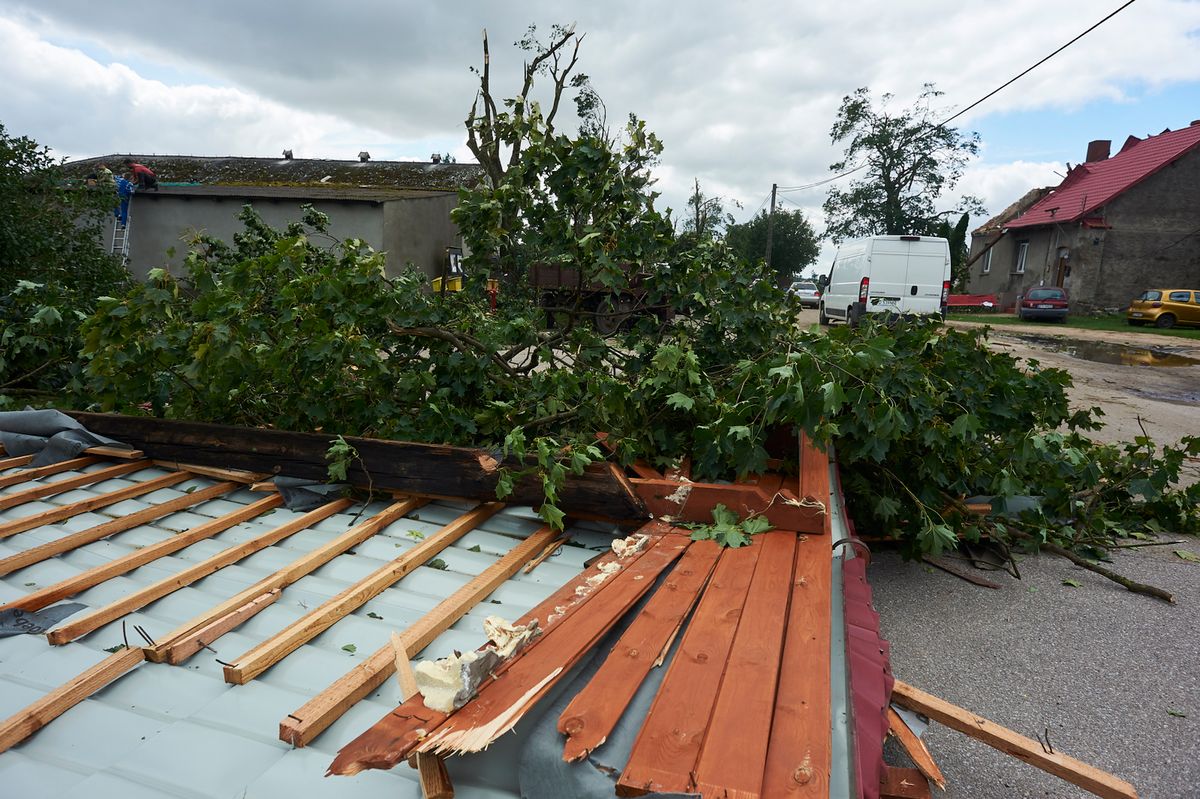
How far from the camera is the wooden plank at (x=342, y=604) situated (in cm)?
214

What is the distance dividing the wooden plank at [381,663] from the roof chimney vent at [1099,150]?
49003mm

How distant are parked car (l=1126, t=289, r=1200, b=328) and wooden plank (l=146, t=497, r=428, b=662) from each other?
31.8 m

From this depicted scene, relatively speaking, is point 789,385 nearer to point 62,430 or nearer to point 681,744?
point 681,744

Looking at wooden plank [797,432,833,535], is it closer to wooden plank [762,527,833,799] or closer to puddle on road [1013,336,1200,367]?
wooden plank [762,527,833,799]

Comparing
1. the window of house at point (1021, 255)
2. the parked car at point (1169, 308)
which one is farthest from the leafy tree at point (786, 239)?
the parked car at point (1169, 308)

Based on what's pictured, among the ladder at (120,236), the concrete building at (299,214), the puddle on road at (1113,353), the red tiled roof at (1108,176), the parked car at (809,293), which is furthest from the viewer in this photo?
the parked car at (809,293)

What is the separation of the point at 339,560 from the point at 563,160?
2.84 m

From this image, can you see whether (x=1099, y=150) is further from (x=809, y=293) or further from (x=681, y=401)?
(x=681, y=401)

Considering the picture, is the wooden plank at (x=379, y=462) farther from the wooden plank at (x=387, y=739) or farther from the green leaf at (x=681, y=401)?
the wooden plank at (x=387, y=739)

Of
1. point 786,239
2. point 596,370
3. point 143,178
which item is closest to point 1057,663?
point 596,370

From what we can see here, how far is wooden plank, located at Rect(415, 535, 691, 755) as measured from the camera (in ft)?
5.18

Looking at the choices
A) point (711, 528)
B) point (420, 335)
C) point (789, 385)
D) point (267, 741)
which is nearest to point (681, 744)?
point (267, 741)

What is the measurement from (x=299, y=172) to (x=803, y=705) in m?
33.7

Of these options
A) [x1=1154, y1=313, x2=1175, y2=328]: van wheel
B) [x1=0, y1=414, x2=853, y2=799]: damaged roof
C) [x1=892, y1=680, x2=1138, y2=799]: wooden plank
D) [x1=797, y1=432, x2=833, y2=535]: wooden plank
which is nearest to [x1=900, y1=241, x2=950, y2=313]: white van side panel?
[x1=1154, y1=313, x2=1175, y2=328]: van wheel
